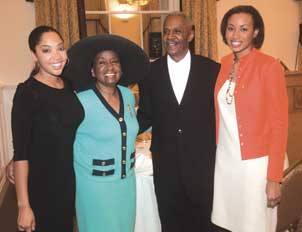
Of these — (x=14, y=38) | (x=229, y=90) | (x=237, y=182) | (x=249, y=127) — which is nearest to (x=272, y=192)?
(x=237, y=182)

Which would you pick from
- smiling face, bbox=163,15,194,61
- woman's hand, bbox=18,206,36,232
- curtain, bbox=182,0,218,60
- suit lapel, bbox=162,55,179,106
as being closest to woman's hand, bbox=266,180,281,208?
suit lapel, bbox=162,55,179,106

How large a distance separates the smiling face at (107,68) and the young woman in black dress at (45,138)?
0.17 metres

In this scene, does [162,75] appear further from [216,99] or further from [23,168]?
[23,168]

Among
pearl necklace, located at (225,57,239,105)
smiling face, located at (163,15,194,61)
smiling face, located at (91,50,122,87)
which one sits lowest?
pearl necklace, located at (225,57,239,105)

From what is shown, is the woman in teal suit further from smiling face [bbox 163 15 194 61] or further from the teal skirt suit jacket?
smiling face [bbox 163 15 194 61]

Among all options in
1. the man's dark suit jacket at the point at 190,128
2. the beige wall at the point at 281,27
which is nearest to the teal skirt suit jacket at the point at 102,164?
the man's dark suit jacket at the point at 190,128

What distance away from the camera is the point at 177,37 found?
1.95 metres

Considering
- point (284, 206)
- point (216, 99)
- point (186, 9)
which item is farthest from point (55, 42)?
point (186, 9)

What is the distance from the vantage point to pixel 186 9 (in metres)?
4.04

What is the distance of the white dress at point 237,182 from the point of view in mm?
1684

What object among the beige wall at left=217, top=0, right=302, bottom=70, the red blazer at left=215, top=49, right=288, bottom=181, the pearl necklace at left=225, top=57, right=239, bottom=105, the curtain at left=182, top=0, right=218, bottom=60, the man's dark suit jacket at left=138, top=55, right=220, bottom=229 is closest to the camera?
the red blazer at left=215, top=49, right=288, bottom=181

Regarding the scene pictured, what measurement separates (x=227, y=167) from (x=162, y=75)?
588mm

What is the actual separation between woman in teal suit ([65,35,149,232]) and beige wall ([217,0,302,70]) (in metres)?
2.99

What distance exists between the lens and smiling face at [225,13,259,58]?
1.70 m
